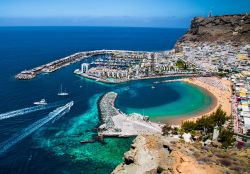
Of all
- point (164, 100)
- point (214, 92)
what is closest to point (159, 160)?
point (164, 100)

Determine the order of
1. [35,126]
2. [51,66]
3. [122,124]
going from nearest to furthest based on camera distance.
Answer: [35,126] < [122,124] < [51,66]

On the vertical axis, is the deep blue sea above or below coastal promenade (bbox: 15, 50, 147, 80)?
below

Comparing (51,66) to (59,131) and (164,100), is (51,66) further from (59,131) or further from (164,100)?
(59,131)

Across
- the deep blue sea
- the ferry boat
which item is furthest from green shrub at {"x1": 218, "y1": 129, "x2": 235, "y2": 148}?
the ferry boat

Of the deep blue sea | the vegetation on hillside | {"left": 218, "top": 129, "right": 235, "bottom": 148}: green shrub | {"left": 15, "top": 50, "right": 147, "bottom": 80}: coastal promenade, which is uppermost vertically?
the vegetation on hillside

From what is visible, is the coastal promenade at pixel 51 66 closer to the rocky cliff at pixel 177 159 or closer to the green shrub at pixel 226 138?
the green shrub at pixel 226 138

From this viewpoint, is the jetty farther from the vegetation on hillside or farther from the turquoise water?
the vegetation on hillside
